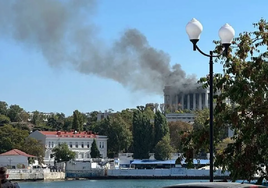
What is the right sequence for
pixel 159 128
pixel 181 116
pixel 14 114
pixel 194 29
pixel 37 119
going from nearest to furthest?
pixel 194 29, pixel 159 128, pixel 37 119, pixel 14 114, pixel 181 116

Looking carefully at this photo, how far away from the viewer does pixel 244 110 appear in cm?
1712

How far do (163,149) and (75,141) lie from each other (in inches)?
947

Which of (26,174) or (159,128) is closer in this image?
(26,174)

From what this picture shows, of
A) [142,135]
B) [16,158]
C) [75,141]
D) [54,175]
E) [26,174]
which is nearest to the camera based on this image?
[26,174]

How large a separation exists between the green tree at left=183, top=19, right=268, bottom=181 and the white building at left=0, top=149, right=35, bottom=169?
289 ft

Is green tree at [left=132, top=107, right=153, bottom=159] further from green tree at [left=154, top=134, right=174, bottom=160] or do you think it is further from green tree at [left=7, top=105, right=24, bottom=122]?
green tree at [left=7, top=105, right=24, bottom=122]

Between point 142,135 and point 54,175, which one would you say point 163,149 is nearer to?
point 142,135

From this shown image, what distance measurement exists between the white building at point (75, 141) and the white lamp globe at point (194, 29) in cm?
11013

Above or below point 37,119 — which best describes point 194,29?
below

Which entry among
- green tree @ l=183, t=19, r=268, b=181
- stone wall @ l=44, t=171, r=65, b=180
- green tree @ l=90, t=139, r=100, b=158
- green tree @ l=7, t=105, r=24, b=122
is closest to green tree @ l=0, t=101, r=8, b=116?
green tree @ l=7, t=105, r=24, b=122

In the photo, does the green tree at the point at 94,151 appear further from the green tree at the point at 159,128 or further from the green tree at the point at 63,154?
the green tree at the point at 159,128

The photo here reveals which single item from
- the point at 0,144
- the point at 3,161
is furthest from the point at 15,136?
the point at 3,161

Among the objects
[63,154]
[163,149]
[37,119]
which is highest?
[37,119]

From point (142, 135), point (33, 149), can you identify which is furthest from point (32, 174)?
point (142, 135)
